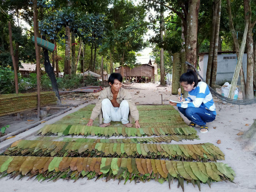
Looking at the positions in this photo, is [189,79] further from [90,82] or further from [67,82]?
[90,82]

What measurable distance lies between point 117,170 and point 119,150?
1.22 feet

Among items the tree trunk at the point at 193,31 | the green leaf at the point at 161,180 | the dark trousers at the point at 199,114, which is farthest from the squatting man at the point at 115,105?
the tree trunk at the point at 193,31

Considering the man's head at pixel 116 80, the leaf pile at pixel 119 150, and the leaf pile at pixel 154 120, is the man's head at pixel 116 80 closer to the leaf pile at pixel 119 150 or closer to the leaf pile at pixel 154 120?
the leaf pile at pixel 154 120

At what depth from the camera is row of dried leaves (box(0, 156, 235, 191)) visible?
1.52 meters

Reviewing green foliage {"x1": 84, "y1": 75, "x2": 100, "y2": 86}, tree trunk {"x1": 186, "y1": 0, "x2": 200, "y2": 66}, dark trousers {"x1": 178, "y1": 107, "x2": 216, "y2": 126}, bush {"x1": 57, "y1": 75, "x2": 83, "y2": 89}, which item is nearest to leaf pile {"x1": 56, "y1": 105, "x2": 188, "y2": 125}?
dark trousers {"x1": 178, "y1": 107, "x2": 216, "y2": 126}

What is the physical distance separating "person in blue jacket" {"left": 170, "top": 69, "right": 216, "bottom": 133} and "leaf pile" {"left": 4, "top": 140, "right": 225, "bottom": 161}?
0.64m

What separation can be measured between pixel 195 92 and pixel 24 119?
3744mm

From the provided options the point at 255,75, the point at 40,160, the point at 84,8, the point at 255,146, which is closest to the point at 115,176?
the point at 40,160

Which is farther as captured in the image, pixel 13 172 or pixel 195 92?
pixel 195 92

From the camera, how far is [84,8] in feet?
15.5

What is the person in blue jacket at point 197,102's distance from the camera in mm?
2512

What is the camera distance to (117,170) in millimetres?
1590

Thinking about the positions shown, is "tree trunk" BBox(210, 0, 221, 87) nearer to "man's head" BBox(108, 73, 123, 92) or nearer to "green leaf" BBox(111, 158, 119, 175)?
"man's head" BBox(108, 73, 123, 92)

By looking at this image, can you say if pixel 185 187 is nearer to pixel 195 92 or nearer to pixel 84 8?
pixel 195 92
